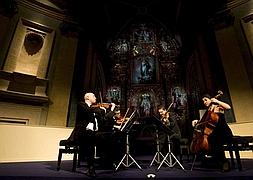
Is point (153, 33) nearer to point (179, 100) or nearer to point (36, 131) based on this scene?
point (179, 100)

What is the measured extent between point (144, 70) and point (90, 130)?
10695 mm

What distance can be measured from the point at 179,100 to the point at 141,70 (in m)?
3.36

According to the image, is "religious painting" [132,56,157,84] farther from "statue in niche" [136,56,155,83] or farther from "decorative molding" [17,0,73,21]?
"decorative molding" [17,0,73,21]

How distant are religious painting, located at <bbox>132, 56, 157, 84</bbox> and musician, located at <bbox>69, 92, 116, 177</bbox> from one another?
31.0ft

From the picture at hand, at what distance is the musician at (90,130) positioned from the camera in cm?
336

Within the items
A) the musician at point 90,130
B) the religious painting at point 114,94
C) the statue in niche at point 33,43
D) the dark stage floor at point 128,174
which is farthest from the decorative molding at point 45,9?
the dark stage floor at point 128,174

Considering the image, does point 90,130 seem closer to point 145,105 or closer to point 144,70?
point 145,105

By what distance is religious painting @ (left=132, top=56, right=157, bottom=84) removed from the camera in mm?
13523

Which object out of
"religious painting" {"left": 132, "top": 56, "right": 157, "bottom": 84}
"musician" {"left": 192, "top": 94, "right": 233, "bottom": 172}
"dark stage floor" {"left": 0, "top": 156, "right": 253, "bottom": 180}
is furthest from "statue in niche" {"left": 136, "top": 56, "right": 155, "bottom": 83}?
"dark stage floor" {"left": 0, "top": 156, "right": 253, "bottom": 180}

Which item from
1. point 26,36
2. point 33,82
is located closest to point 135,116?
point 33,82

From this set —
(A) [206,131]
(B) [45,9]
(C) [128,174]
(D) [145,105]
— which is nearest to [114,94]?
(D) [145,105]

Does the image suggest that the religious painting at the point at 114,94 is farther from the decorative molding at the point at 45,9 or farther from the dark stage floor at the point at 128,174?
the dark stage floor at the point at 128,174

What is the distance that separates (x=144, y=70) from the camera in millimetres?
13820

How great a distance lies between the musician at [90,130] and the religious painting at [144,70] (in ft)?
31.0
